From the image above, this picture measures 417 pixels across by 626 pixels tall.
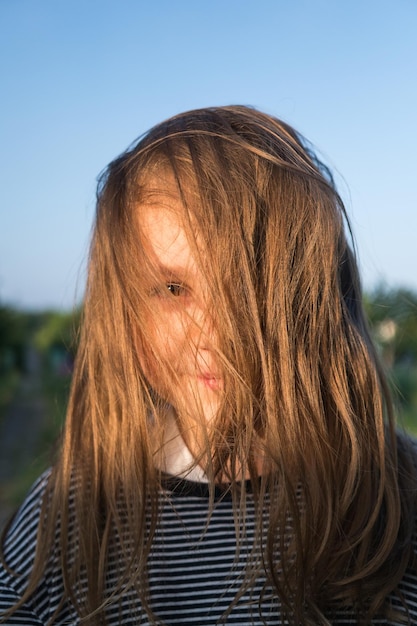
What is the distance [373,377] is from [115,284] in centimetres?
62

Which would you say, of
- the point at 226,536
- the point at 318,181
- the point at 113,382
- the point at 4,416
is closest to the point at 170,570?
the point at 226,536

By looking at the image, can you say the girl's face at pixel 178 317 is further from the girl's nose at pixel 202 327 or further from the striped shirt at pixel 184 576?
the striped shirt at pixel 184 576

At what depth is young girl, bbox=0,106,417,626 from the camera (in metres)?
1.30

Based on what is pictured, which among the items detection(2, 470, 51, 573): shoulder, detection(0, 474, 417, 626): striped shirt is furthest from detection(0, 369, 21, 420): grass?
detection(0, 474, 417, 626): striped shirt

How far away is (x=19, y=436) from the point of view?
8.73 metres

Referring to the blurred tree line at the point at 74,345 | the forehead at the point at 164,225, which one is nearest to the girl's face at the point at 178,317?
the forehead at the point at 164,225

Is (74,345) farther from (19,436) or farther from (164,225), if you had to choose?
(19,436)

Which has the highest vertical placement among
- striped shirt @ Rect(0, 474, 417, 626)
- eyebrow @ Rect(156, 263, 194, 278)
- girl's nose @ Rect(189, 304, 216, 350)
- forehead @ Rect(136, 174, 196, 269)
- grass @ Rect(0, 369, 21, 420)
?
forehead @ Rect(136, 174, 196, 269)

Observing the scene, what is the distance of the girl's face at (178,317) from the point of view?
1.35 metres

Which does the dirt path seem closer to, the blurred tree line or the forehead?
the blurred tree line

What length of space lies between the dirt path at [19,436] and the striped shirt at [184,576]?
9.56 ft

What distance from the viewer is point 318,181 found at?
56.6 inches

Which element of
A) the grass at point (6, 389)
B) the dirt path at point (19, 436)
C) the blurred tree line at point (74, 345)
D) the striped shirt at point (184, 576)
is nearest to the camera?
the striped shirt at point (184, 576)

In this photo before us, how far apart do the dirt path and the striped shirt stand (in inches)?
115
